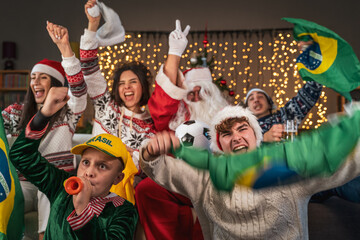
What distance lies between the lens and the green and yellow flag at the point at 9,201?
154cm

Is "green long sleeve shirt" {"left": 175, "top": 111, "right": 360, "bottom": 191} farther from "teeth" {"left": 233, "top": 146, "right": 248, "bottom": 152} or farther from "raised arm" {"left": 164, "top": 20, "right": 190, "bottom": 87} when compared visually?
"raised arm" {"left": 164, "top": 20, "right": 190, "bottom": 87}

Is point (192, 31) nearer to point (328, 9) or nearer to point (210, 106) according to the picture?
point (328, 9)

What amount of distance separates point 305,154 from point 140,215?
38.4 inches

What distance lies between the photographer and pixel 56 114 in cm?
227

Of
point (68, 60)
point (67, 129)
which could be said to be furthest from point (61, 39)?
point (67, 129)

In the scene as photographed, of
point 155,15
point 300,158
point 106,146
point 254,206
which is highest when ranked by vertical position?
point 155,15

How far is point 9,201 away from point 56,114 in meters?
0.78

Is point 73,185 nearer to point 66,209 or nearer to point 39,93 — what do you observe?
point 66,209

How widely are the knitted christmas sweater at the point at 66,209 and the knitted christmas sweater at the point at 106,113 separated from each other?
0.70 meters

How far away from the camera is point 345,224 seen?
77.9 inches

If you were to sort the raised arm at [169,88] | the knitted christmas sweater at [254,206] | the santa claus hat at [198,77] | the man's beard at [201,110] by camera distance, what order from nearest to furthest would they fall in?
the knitted christmas sweater at [254,206], the raised arm at [169,88], the man's beard at [201,110], the santa claus hat at [198,77]

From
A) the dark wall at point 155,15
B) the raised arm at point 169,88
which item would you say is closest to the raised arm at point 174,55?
the raised arm at point 169,88

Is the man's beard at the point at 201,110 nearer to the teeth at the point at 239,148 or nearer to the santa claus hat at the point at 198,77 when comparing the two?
the santa claus hat at the point at 198,77

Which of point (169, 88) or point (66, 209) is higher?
point (169, 88)
